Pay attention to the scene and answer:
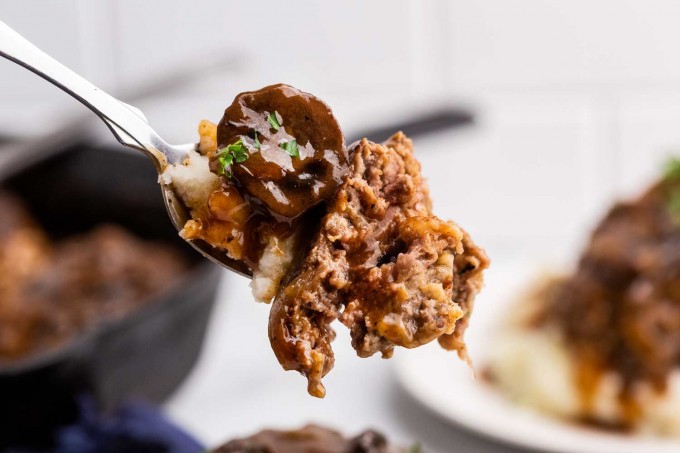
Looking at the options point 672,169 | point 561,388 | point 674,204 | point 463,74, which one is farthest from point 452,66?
point 561,388

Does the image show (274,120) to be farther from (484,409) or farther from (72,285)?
(72,285)

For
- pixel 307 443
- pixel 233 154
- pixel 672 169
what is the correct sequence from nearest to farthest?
pixel 233 154
pixel 307 443
pixel 672 169

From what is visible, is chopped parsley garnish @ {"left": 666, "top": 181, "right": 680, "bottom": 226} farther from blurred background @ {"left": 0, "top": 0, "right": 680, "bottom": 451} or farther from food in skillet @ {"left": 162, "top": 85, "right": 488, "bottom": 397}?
food in skillet @ {"left": 162, "top": 85, "right": 488, "bottom": 397}

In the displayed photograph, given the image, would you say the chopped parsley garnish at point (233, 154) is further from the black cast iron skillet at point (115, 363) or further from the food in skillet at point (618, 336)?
the food in skillet at point (618, 336)

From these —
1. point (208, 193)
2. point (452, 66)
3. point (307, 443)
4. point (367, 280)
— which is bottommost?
point (452, 66)

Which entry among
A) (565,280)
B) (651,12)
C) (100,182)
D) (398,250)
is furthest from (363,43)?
(398,250)

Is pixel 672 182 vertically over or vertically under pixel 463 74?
over

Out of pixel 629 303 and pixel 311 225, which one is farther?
pixel 629 303

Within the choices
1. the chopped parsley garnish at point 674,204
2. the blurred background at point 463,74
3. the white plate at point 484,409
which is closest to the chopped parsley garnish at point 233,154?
the white plate at point 484,409

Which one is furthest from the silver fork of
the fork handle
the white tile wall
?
the white tile wall
